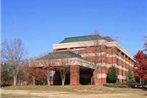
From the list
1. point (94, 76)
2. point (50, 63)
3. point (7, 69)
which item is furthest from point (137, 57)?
point (7, 69)

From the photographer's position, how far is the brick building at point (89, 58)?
6569 centimetres

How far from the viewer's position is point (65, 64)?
64562mm

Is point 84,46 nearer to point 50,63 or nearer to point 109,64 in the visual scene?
point 109,64

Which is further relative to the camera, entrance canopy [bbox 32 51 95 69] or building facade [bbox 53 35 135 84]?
building facade [bbox 53 35 135 84]

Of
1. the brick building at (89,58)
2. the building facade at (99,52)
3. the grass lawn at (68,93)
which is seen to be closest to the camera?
the grass lawn at (68,93)

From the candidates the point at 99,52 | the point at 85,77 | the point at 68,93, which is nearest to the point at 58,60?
the point at 99,52

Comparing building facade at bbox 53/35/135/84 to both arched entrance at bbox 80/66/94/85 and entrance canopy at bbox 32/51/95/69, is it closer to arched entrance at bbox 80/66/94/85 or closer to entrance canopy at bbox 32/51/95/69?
arched entrance at bbox 80/66/94/85

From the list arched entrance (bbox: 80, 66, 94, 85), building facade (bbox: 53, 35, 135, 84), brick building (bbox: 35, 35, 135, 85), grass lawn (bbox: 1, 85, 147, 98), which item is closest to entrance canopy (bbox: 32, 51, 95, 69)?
brick building (bbox: 35, 35, 135, 85)

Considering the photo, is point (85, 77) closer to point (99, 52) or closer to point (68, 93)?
point (99, 52)

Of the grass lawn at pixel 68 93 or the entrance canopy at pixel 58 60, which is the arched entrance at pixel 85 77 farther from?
the grass lawn at pixel 68 93

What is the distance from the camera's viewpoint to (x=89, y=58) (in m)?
74.5

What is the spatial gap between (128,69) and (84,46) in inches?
1048

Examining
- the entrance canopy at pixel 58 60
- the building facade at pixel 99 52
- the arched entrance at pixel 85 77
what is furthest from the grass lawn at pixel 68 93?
the arched entrance at pixel 85 77

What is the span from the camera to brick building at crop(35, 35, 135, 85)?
216 feet
